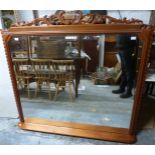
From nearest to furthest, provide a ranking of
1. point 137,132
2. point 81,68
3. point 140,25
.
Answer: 1. point 140,25
2. point 81,68
3. point 137,132

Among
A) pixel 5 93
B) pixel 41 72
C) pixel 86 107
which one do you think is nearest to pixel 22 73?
pixel 41 72

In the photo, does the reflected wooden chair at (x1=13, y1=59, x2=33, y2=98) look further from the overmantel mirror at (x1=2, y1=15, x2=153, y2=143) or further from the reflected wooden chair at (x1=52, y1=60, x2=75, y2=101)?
the reflected wooden chair at (x1=52, y1=60, x2=75, y2=101)

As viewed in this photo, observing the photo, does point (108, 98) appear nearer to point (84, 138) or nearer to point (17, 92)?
point (84, 138)

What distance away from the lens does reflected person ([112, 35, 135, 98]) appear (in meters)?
1.27

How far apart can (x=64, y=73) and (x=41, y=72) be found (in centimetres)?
19

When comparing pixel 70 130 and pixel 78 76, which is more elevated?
pixel 78 76

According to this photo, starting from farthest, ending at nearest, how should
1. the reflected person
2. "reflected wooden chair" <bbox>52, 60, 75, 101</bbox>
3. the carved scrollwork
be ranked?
"reflected wooden chair" <bbox>52, 60, 75, 101</bbox> < the reflected person < the carved scrollwork

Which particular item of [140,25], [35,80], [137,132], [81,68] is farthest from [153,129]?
[35,80]

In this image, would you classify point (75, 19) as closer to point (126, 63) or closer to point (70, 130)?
point (126, 63)

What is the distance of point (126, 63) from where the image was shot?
138 cm

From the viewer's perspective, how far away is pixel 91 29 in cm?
114

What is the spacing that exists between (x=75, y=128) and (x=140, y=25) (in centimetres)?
99

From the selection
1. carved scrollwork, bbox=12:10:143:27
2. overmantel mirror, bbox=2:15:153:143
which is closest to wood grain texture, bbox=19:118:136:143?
overmantel mirror, bbox=2:15:153:143

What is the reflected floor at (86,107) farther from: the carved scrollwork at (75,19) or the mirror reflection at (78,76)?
the carved scrollwork at (75,19)
